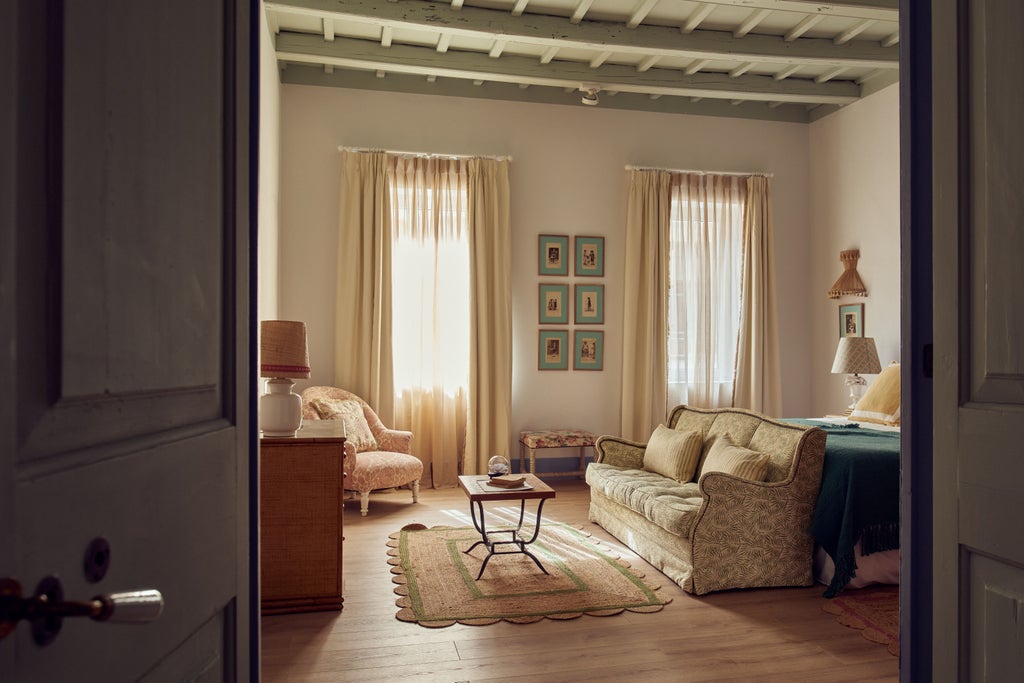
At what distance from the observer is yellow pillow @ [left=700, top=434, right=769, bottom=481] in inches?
148

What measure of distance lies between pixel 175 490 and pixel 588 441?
5.58 m

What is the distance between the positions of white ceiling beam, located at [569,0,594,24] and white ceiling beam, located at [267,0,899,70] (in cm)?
6

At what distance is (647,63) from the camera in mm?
6223

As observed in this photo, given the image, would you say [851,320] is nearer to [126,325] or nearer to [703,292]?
[703,292]

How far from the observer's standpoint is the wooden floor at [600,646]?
2723 millimetres

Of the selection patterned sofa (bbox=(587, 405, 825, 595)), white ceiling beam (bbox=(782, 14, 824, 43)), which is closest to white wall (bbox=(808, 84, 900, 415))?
white ceiling beam (bbox=(782, 14, 824, 43))

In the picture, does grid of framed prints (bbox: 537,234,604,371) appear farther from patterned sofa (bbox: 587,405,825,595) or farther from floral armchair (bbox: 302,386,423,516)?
A: patterned sofa (bbox: 587,405,825,595)

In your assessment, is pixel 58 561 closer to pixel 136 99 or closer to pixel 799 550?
pixel 136 99

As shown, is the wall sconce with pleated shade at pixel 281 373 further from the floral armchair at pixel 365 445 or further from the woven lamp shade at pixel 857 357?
the woven lamp shade at pixel 857 357

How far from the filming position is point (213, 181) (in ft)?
3.52

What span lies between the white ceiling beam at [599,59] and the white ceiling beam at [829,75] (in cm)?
204

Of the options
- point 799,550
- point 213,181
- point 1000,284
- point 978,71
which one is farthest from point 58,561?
point 799,550

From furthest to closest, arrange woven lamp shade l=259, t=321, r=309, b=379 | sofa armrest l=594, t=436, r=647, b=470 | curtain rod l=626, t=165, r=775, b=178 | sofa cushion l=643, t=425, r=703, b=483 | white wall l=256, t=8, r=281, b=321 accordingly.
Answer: curtain rod l=626, t=165, r=775, b=178, white wall l=256, t=8, r=281, b=321, sofa armrest l=594, t=436, r=647, b=470, sofa cushion l=643, t=425, r=703, b=483, woven lamp shade l=259, t=321, r=309, b=379

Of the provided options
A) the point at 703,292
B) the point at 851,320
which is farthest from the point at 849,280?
the point at 703,292
